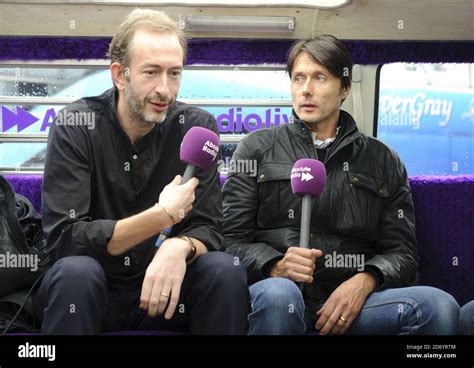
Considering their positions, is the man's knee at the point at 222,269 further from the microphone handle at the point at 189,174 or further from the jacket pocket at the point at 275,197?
the jacket pocket at the point at 275,197

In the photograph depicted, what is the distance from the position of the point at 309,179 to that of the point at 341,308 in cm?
42

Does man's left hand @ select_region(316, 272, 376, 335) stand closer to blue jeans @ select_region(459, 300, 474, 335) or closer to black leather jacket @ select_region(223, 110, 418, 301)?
black leather jacket @ select_region(223, 110, 418, 301)

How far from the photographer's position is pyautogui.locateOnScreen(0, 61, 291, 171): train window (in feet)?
9.63

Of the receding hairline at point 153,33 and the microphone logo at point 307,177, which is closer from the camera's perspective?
the microphone logo at point 307,177

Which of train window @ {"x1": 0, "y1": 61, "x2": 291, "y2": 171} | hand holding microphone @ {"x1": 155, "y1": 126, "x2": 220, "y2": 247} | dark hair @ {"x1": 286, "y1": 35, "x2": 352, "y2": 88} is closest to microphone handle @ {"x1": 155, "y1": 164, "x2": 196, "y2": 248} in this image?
hand holding microphone @ {"x1": 155, "y1": 126, "x2": 220, "y2": 247}

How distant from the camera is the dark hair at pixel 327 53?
8.54 feet

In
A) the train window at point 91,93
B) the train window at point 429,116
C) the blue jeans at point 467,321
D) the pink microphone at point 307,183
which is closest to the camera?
the pink microphone at point 307,183

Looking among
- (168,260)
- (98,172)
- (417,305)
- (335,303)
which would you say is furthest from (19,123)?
(417,305)

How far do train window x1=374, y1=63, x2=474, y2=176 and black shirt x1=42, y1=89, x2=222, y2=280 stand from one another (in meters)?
0.97

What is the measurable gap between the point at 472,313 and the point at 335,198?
1.78 ft

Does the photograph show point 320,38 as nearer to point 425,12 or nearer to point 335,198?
point 425,12

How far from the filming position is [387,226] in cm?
253

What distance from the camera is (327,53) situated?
2602 millimetres

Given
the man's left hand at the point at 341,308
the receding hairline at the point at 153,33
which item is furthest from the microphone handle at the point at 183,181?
the man's left hand at the point at 341,308
